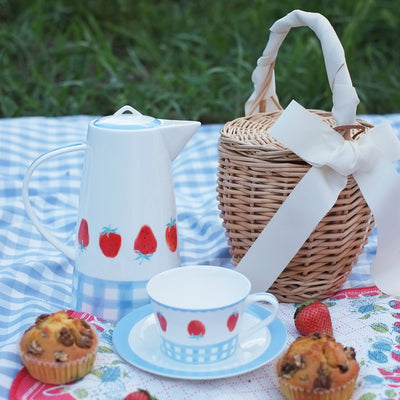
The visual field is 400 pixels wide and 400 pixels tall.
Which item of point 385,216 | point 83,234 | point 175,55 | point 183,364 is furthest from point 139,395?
point 175,55

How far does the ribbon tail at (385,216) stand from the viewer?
1.10 metres

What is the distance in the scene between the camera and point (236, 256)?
48.3 inches

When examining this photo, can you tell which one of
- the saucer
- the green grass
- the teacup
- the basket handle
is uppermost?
the basket handle

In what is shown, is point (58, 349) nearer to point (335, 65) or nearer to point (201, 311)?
point (201, 311)

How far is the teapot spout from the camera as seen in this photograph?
3.47 ft

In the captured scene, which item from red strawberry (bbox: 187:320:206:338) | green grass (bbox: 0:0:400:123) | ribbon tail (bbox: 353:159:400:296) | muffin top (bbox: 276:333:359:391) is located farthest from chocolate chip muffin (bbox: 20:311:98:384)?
green grass (bbox: 0:0:400:123)

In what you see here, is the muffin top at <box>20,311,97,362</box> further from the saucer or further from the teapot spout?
the teapot spout

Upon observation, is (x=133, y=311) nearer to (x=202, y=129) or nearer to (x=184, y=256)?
(x=184, y=256)

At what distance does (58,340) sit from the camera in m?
0.89

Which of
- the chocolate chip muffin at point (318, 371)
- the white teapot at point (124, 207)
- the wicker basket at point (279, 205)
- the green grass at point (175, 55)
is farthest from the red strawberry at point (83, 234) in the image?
the green grass at point (175, 55)

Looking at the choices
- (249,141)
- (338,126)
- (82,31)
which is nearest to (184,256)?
(249,141)

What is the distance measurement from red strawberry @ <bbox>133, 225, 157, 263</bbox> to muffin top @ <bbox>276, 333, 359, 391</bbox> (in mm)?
275

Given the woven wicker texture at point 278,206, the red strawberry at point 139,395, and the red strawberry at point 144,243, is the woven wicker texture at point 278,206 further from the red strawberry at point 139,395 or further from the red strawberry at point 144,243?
the red strawberry at point 139,395

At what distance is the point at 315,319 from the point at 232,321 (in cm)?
17
